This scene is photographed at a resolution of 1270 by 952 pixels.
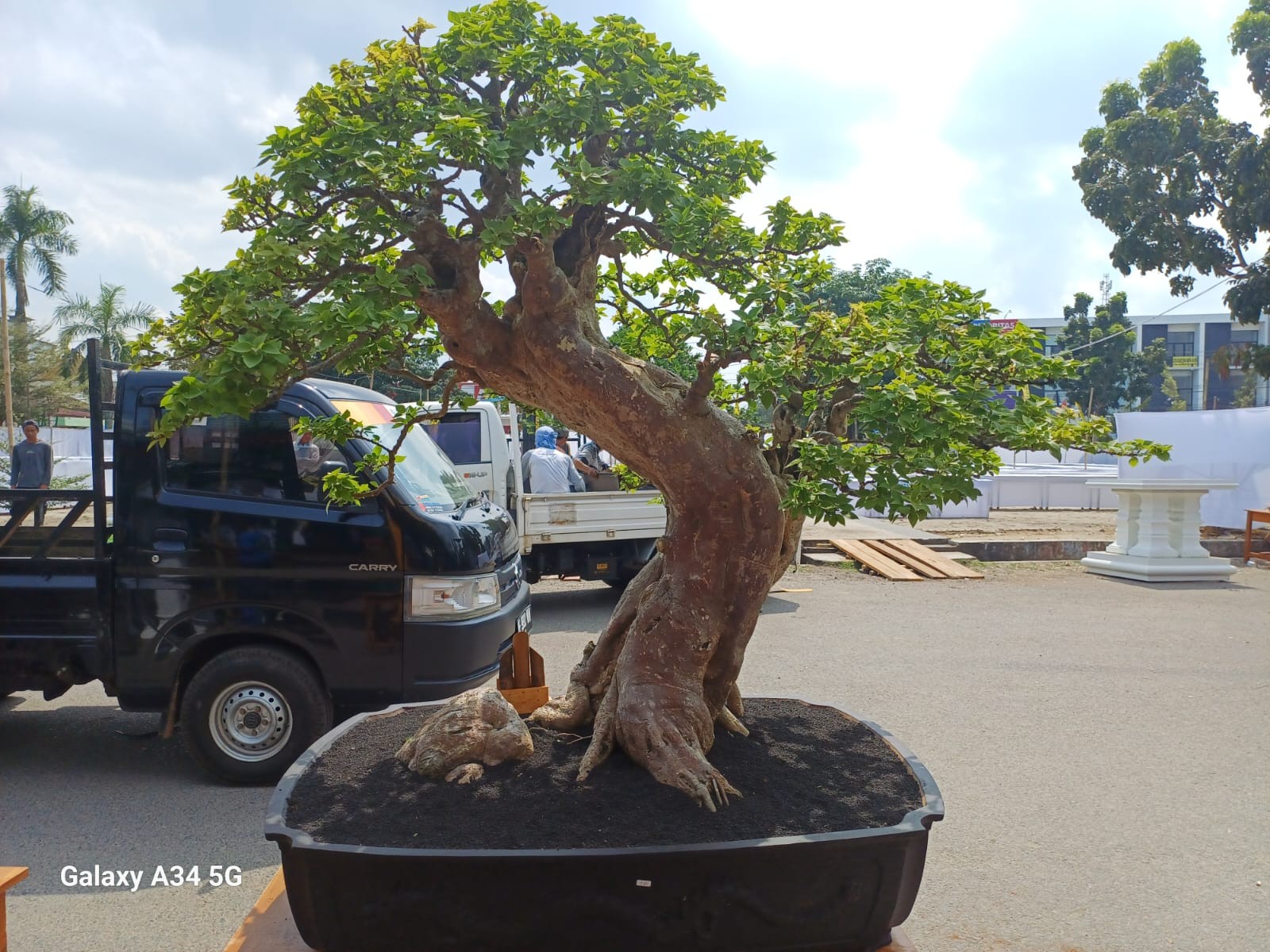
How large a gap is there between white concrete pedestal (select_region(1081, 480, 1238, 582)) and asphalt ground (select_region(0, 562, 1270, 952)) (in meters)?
3.19

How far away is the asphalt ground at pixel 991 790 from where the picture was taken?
3.47m

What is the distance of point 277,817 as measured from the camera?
8.76ft

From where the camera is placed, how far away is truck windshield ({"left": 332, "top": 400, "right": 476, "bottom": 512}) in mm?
Answer: 5227

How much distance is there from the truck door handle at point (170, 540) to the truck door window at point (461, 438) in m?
5.23

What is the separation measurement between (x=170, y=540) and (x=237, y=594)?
1.49ft

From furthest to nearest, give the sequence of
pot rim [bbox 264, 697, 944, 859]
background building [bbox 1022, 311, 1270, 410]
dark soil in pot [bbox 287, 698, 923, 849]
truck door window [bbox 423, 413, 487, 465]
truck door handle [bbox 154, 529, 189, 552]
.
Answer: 1. background building [bbox 1022, 311, 1270, 410]
2. truck door window [bbox 423, 413, 487, 465]
3. truck door handle [bbox 154, 529, 189, 552]
4. dark soil in pot [bbox 287, 698, 923, 849]
5. pot rim [bbox 264, 697, 944, 859]

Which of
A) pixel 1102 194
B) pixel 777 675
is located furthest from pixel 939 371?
pixel 1102 194

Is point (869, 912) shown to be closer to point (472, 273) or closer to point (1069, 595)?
point (472, 273)

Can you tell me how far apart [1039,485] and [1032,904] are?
23.9 metres

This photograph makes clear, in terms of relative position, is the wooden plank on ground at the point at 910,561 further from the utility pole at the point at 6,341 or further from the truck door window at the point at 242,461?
the utility pole at the point at 6,341

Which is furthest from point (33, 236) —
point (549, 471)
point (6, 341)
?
point (549, 471)

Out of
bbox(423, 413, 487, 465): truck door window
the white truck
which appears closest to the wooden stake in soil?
the white truck

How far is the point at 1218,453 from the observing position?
17109 millimetres

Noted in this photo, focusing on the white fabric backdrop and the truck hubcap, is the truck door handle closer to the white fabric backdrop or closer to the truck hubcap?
the truck hubcap
